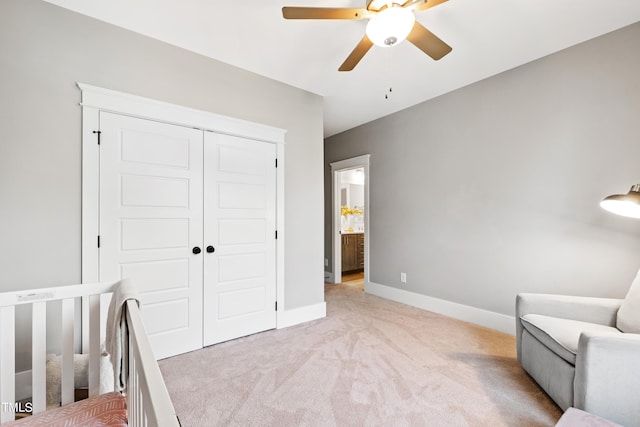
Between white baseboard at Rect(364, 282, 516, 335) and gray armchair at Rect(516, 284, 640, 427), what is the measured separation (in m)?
0.78

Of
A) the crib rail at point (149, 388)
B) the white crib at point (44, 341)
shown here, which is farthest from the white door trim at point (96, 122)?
the crib rail at point (149, 388)

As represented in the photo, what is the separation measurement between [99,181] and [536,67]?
12.6ft

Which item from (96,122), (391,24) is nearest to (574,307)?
(391,24)

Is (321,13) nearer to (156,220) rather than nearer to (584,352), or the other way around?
(156,220)

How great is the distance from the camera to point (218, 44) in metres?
2.37

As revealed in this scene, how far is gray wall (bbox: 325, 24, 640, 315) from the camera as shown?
88.4 inches

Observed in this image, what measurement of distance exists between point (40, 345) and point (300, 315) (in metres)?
2.19

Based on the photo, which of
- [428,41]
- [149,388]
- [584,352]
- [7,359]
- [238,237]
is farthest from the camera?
[238,237]

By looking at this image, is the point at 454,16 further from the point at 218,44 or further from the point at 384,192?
the point at 384,192

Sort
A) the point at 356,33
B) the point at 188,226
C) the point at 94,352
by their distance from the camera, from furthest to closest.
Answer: the point at 188,226 → the point at 356,33 → the point at 94,352

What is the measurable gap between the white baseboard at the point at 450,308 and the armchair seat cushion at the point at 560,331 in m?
0.87

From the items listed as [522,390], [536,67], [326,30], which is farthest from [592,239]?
[326,30]

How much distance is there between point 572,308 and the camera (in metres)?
1.99

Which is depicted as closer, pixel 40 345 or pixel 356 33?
pixel 40 345
